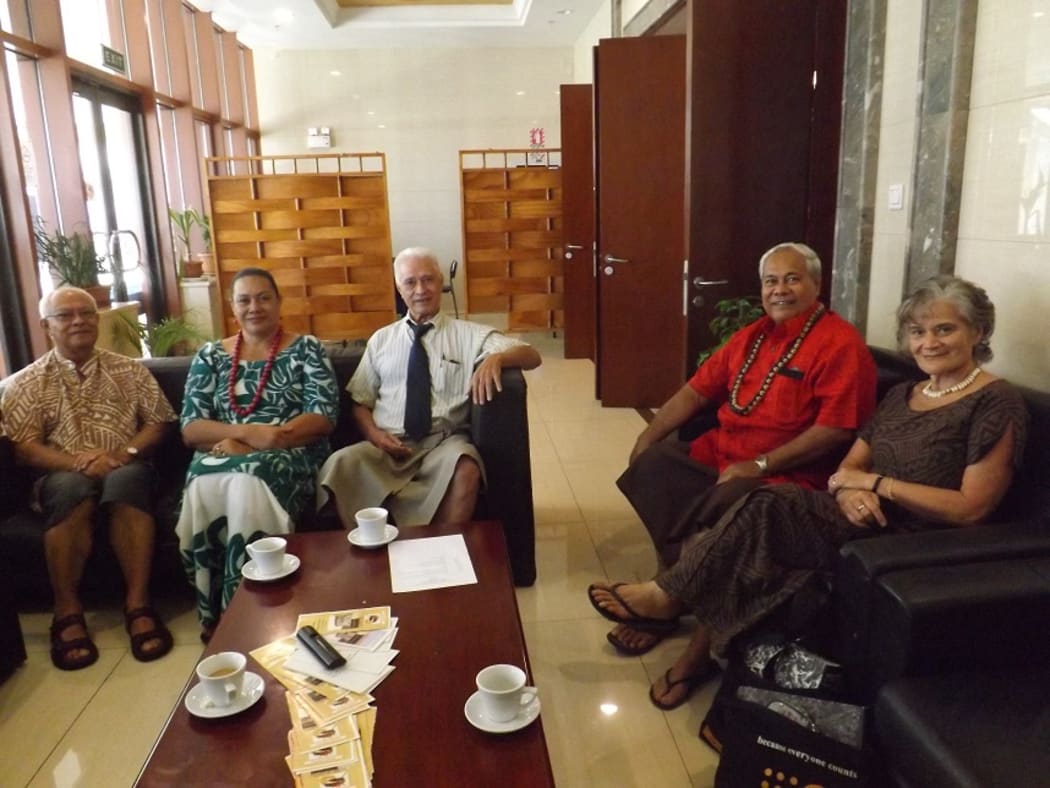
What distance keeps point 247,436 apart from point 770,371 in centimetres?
175

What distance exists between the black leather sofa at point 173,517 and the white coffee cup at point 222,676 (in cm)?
113

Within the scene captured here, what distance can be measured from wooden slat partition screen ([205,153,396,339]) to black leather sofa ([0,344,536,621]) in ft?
12.4

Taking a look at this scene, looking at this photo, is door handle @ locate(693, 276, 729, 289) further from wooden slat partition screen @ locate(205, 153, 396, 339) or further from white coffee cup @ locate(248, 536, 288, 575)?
wooden slat partition screen @ locate(205, 153, 396, 339)

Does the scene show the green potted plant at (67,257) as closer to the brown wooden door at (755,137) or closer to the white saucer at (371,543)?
the white saucer at (371,543)

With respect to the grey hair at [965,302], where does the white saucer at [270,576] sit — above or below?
below

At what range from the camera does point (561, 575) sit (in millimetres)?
2875

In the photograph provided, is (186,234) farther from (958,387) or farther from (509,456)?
(958,387)

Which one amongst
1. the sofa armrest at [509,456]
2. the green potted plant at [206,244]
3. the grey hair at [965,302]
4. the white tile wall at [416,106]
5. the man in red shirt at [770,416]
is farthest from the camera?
the white tile wall at [416,106]

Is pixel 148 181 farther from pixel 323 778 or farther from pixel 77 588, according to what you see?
pixel 323 778

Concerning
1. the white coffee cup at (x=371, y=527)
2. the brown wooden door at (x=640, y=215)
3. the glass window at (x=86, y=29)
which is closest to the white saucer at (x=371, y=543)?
the white coffee cup at (x=371, y=527)

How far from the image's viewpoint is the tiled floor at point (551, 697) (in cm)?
194

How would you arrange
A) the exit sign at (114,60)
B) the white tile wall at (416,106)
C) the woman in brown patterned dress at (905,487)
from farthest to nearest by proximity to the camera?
the white tile wall at (416,106)
the exit sign at (114,60)
the woman in brown patterned dress at (905,487)

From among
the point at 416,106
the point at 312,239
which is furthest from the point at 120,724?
the point at 416,106

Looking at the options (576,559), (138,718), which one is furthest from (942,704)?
(138,718)
